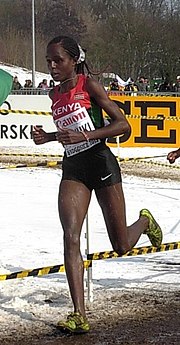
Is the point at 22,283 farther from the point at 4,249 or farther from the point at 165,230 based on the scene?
the point at 165,230

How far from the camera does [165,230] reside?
31.1ft

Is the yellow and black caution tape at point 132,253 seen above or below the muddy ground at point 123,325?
above

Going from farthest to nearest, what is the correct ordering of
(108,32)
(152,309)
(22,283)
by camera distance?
1. (108,32)
2. (22,283)
3. (152,309)

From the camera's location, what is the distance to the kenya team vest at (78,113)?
5527 mm

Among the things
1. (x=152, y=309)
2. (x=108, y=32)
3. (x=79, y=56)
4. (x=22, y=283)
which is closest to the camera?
(x=79, y=56)

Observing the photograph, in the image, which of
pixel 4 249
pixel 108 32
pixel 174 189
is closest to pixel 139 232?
pixel 4 249

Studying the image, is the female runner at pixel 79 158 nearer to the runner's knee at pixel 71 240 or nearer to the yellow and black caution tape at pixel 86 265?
the runner's knee at pixel 71 240

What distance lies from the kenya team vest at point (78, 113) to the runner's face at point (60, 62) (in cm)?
10

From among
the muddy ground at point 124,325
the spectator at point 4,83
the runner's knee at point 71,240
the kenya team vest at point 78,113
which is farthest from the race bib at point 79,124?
the muddy ground at point 124,325

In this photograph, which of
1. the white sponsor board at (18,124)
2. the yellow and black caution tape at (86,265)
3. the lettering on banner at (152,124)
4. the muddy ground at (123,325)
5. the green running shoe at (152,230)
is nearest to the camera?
the muddy ground at (123,325)

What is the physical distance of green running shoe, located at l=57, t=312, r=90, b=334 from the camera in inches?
213

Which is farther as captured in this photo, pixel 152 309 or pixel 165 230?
pixel 165 230

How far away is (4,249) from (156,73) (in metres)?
47.1

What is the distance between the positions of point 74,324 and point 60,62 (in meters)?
1.82
